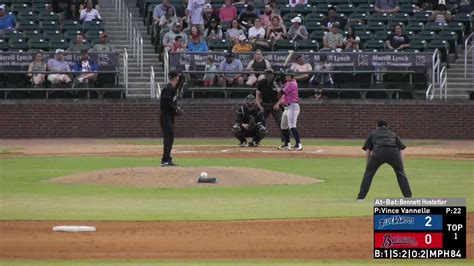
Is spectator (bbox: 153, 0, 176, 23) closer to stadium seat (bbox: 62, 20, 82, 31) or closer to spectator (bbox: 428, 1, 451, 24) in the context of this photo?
stadium seat (bbox: 62, 20, 82, 31)

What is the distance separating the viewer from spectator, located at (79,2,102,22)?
41.9 metres

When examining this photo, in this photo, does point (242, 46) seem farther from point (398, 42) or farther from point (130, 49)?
point (398, 42)

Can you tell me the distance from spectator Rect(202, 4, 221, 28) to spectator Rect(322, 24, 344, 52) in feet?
11.5

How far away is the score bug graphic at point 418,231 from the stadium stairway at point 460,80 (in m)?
23.0

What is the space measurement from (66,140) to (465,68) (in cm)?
1183

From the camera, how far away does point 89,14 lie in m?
42.0

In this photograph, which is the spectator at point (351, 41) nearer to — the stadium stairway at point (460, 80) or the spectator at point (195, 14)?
the stadium stairway at point (460, 80)

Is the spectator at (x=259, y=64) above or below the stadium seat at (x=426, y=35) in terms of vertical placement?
below

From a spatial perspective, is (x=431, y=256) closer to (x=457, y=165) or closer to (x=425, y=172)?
(x=425, y=172)

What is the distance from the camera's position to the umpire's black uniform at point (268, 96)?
112ft

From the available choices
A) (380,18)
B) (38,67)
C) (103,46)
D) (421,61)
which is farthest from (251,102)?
Answer: (380,18)

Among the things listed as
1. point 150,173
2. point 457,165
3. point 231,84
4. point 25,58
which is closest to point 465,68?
point 231,84

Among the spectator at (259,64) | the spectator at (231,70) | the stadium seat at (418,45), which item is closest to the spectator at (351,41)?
the stadium seat at (418,45)

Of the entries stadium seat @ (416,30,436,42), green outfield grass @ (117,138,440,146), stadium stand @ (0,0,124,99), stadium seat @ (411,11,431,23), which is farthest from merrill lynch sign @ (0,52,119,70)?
stadium seat @ (411,11,431,23)
